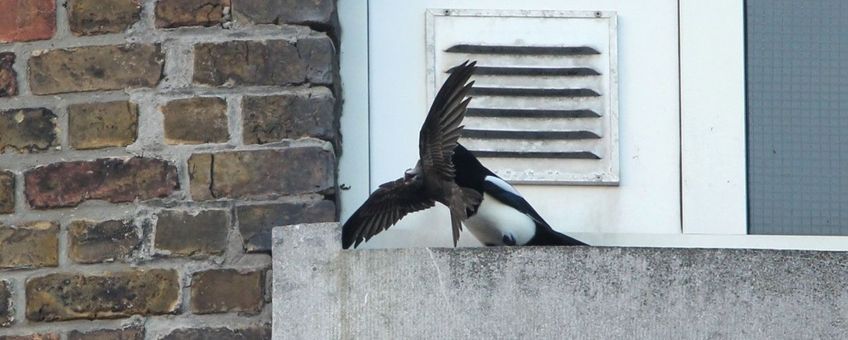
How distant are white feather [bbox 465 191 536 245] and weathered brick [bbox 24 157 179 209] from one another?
1.64 ft

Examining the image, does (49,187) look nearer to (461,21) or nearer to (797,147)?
(461,21)

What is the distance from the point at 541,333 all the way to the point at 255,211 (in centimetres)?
49

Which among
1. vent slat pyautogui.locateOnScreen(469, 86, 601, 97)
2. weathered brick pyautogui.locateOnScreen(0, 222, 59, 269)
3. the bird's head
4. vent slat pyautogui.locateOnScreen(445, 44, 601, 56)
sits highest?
vent slat pyautogui.locateOnScreen(445, 44, 601, 56)

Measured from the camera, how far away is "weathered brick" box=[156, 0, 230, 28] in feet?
9.73

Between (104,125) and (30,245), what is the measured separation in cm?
22

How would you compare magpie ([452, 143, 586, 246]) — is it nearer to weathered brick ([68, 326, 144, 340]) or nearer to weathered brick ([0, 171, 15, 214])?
weathered brick ([68, 326, 144, 340])

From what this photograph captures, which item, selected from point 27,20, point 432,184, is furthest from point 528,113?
point 27,20

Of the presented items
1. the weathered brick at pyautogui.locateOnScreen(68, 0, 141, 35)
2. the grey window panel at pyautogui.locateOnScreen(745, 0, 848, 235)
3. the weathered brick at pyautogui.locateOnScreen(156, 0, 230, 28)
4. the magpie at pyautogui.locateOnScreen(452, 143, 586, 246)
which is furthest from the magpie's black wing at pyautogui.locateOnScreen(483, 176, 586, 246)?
the weathered brick at pyautogui.locateOnScreen(68, 0, 141, 35)

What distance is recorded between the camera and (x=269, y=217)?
288 cm

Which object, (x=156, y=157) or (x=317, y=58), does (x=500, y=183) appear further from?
(x=156, y=157)

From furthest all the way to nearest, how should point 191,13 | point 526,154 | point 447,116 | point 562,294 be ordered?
point 526,154, point 191,13, point 447,116, point 562,294

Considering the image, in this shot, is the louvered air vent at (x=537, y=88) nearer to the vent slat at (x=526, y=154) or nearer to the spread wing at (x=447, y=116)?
the vent slat at (x=526, y=154)

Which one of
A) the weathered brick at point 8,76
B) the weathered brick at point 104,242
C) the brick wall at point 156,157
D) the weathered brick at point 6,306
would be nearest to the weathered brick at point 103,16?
the brick wall at point 156,157

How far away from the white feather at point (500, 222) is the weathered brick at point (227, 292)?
1.31 feet
